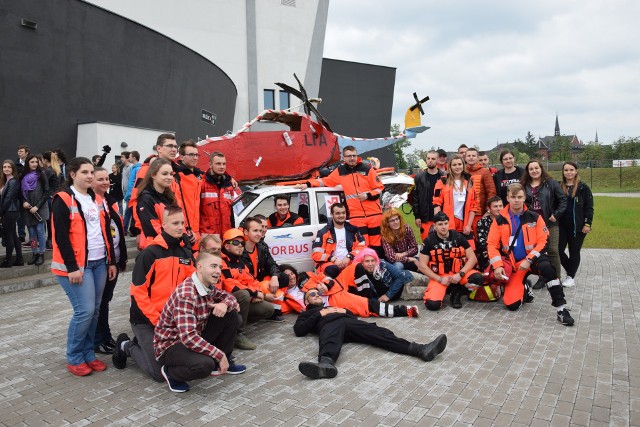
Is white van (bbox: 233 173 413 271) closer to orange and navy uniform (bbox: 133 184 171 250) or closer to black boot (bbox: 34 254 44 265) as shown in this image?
orange and navy uniform (bbox: 133 184 171 250)

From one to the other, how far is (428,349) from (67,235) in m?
3.44

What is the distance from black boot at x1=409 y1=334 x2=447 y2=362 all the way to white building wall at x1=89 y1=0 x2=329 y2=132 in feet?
72.6

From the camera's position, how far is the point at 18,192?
775cm

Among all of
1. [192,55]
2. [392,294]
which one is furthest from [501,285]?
[192,55]

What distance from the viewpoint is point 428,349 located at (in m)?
4.36

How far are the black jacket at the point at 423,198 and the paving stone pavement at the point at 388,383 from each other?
243 cm

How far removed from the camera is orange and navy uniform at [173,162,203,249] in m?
5.32

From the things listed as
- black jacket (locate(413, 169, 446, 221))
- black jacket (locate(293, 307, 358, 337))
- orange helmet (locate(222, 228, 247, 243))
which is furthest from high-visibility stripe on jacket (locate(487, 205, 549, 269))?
orange helmet (locate(222, 228, 247, 243))

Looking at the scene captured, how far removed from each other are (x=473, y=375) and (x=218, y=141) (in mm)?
5028

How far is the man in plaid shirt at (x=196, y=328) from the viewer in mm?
3617

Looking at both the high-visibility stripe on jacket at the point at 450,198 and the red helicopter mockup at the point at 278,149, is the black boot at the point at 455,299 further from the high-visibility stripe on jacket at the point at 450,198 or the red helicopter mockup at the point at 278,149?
the red helicopter mockup at the point at 278,149

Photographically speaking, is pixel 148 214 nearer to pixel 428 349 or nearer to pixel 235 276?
pixel 235 276

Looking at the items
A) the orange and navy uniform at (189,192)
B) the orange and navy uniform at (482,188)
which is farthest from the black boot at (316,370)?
the orange and navy uniform at (482,188)

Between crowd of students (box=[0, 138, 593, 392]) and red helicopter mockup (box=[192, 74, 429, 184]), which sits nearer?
crowd of students (box=[0, 138, 593, 392])
